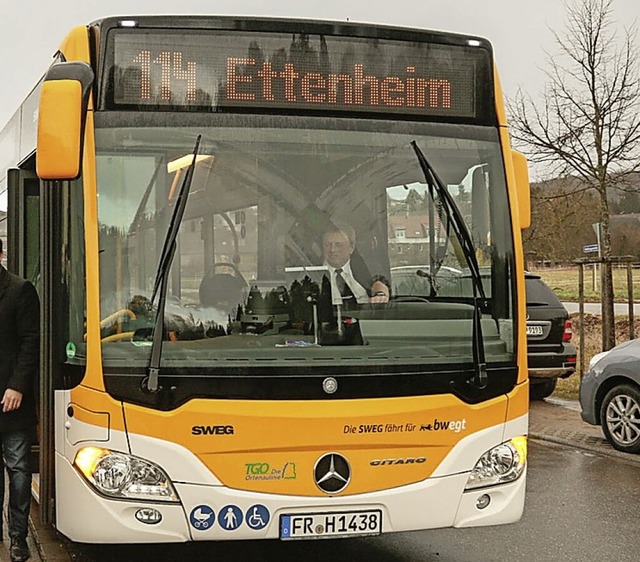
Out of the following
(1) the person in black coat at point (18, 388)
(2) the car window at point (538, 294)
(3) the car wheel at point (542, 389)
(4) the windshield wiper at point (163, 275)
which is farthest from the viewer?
(3) the car wheel at point (542, 389)

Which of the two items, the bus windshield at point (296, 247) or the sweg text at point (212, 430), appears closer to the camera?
the sweg text at point (212, 430)

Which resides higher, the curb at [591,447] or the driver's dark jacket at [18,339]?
the driver's dark jacket at [18,339]

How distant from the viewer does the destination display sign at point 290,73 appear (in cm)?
541

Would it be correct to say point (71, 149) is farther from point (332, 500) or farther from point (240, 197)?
point (332, 500)

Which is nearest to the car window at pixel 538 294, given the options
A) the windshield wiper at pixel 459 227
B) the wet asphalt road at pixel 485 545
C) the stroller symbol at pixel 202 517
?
the wet asphalt road at pixel 485 545

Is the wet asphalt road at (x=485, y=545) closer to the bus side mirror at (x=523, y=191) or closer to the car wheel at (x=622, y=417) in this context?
the car wheel at (x=622, y=417)

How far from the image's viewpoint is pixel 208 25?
5465 mm

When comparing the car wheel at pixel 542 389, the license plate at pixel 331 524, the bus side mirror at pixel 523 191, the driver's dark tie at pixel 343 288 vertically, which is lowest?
the car wheel at pixel 542 389

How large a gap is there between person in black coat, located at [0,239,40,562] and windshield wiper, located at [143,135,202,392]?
134 cm

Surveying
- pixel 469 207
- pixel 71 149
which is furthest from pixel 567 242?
pixel 71 149

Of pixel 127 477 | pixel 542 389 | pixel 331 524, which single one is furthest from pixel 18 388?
pixel 542 389

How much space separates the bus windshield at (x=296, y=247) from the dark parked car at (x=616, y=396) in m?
5.07

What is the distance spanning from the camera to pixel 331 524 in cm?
535

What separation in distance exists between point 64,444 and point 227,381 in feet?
3.39
